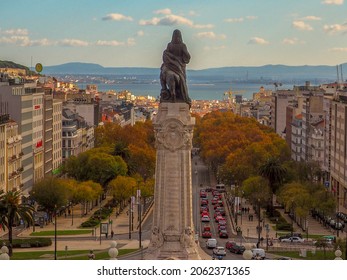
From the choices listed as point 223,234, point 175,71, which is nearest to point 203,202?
point 223,234

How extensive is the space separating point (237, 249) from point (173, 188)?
26162 millimetres

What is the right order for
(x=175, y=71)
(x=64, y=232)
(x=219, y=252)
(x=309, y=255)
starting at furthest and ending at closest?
1. (x=64, y=232)
2. (x=309, y=255)
3. (x=219, y=252)
4. (x=175, y=71)

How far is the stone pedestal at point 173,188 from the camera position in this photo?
5075 centimetres

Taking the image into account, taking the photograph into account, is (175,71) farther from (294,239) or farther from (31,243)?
(294,239)

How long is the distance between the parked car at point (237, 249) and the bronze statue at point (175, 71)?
25162mm

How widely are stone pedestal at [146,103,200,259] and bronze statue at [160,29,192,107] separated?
1.82 ft

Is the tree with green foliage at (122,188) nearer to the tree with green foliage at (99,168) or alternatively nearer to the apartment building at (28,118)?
the tree with green foliage at (99,168)

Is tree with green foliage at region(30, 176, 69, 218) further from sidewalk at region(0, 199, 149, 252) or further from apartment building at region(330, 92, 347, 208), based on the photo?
apartment building at region(330, 92, 347, 208)

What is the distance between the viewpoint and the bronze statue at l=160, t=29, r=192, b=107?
171 feet

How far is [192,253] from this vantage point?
51.3 m

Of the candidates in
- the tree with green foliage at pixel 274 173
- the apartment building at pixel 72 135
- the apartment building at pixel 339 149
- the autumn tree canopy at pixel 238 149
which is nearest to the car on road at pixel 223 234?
the tree with green foliage at pixel 274 173

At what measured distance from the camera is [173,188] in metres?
50.8

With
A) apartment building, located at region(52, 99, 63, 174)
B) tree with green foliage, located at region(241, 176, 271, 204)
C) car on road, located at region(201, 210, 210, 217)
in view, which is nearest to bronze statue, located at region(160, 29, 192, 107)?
car on road, located at region(201, 210, 210, 217)

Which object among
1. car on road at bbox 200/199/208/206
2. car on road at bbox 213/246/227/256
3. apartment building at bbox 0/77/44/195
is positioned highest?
apartment building at bbox 0/77/44/195
